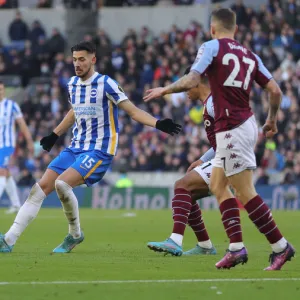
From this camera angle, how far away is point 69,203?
11344 mm

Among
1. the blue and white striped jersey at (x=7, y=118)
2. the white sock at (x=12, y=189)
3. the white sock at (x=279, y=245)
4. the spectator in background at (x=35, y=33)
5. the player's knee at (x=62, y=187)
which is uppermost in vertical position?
the spectator in background at (x=35, y=33)

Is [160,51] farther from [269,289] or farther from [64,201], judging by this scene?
[269,289]

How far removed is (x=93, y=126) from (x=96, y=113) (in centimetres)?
14

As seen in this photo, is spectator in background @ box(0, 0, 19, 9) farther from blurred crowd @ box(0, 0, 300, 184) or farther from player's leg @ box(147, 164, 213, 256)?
player's leg @ box(147, 164, 213, 256)

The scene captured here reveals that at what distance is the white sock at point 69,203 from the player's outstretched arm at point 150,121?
1.03m

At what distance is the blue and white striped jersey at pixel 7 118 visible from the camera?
19.7m

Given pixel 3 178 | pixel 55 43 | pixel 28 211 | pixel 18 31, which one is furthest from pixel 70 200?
pixel 18 31

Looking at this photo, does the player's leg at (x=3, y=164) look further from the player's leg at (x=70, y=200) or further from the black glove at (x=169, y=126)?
the black glove at (x=169, y=126)

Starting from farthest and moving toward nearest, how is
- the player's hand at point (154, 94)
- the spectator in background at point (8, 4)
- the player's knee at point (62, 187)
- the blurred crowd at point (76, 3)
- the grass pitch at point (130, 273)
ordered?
the spectator in background at point (8, 4) < the blurred crowd at point (76, 3) < the player's knee at point (62, 187) < the player's hand at point (154, 94) < the grass pitch at point (130, 273)

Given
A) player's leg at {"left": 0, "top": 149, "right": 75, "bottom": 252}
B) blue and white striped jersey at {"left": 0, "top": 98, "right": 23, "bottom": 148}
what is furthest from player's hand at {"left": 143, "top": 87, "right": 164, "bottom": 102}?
blue and white striped jersey at {"left": 0, "top": 98, "right": 23, "bottom": 148}

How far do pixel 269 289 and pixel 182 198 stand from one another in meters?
3.13

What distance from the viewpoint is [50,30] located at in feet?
112

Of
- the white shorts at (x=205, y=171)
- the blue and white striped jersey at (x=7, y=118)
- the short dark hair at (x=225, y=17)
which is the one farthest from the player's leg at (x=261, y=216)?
the blue and white striped jersey at (x=7, y=118)

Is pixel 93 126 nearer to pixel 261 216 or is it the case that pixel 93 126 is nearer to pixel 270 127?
pixel 270 127
